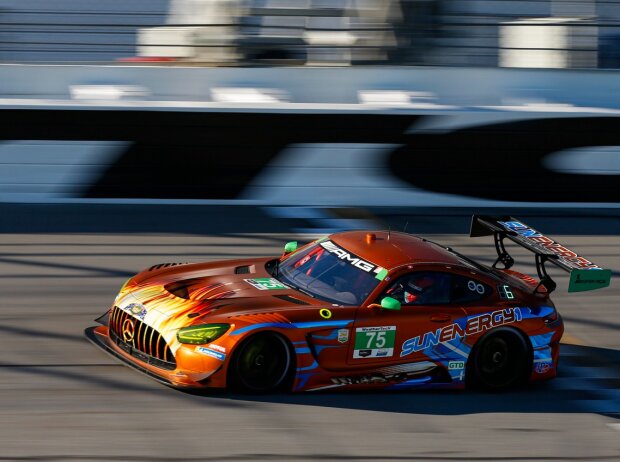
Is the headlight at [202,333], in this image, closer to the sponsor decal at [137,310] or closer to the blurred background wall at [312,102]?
the sponsor decal at [137,310]

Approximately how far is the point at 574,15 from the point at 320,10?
146 inches

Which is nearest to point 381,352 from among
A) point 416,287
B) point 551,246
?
point 416,287

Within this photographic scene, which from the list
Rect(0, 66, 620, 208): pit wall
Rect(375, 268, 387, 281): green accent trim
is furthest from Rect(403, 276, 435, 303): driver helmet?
Rect(0, 66, 620, 208): pit wall

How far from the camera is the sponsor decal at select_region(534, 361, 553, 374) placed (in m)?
7.95

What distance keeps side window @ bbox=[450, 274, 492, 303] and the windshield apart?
2.01ft

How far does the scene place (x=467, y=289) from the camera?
7918 millimetres

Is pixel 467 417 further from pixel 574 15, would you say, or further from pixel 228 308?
pixel 574 15

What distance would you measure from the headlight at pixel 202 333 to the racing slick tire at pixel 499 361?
1933 millimetres

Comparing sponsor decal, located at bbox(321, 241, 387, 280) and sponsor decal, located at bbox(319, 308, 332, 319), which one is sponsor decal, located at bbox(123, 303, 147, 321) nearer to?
sponsor decal, located at bbox(319, 308, 332, 319)

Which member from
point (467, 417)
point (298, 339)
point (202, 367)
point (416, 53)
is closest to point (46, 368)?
point (202, 367)

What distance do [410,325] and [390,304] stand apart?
232mm

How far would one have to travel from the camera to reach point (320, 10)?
1462cm

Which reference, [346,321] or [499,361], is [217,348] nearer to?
[346,321]

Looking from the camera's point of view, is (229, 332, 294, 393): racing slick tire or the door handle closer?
(229, 332, 294, 393): racing slick tire
